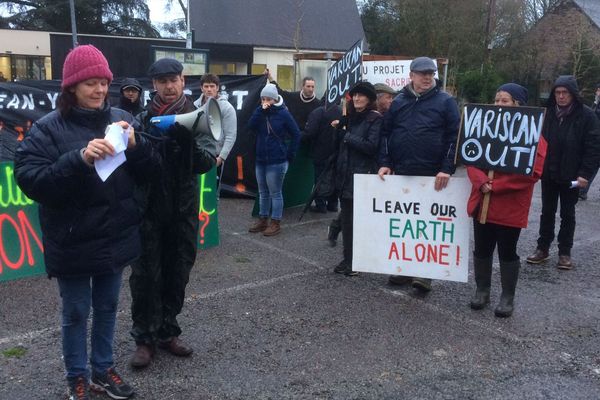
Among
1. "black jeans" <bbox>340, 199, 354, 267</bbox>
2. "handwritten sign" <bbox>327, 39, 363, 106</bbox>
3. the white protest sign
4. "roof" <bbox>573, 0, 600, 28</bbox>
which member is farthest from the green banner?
"roof" <bbox>573, 0, 600, 28</bbox>

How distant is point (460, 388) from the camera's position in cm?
341

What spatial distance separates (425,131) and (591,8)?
38587mm

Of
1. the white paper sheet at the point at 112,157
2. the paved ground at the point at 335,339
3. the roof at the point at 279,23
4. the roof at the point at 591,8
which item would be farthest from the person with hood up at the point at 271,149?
the roof at the point at 591,8

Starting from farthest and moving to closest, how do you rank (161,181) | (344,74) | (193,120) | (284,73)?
(284,73), (344,74), (161,181), (193,120)

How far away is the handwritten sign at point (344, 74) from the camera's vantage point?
6.89 m

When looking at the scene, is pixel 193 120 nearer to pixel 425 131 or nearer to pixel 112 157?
pixel 112 157

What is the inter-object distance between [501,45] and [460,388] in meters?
33.3

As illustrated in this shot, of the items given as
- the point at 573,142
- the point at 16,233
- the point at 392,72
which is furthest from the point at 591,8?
the point at 16,233

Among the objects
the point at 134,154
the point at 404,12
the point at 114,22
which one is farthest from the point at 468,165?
the point at 114,22

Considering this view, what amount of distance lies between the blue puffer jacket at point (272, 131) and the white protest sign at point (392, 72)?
12.2ft

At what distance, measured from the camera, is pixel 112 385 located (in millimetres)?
3154

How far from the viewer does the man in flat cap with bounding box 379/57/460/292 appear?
186 inches

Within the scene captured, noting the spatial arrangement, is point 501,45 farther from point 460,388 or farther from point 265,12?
point 460,388

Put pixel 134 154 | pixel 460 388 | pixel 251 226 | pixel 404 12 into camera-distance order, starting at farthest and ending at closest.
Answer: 1. pixel 404 12
2. pixel 251 226
3. pixel 460 388
4. pixel 134 154
